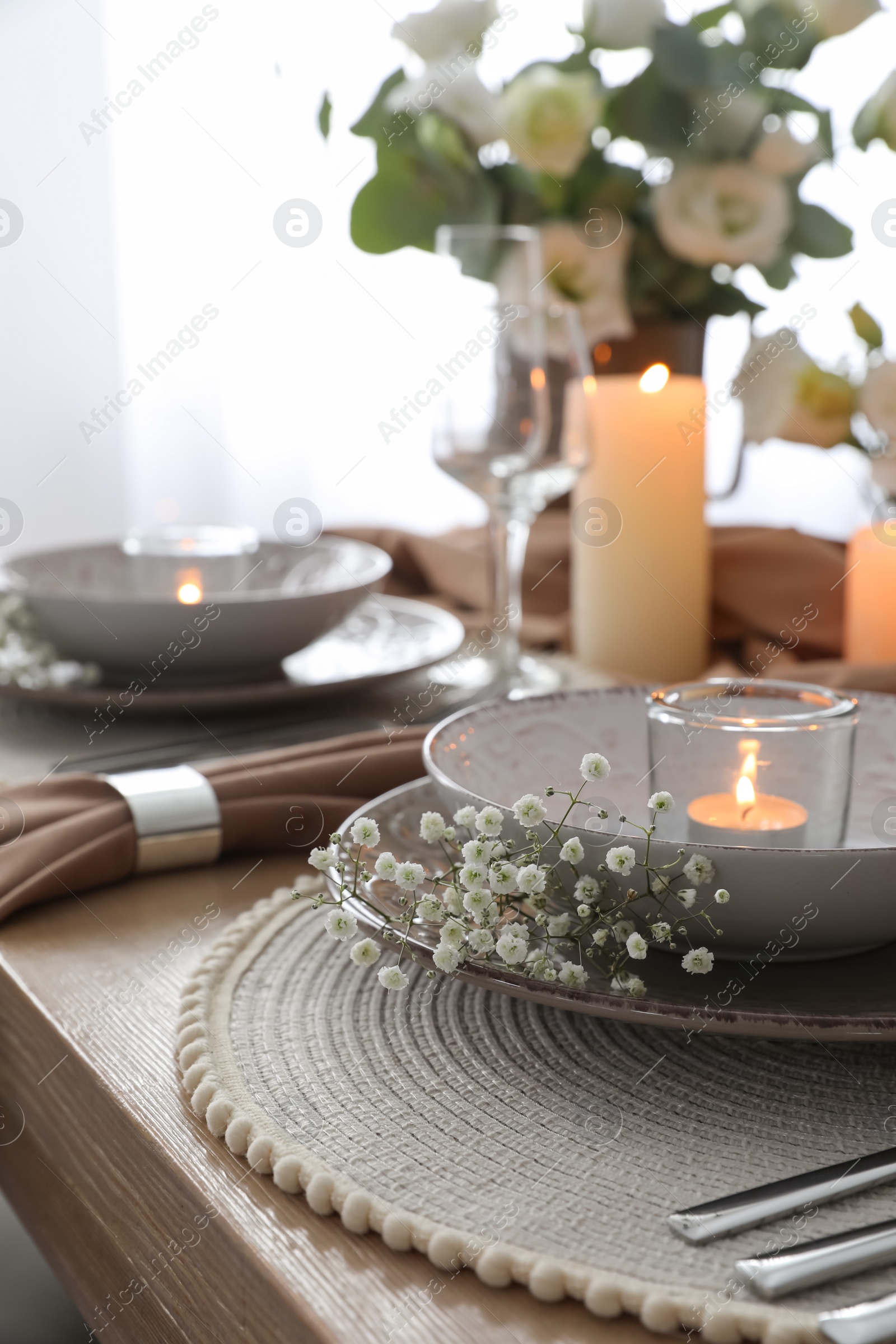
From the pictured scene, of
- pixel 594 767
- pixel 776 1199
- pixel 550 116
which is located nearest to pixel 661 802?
pixel 594 767

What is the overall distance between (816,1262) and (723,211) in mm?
873

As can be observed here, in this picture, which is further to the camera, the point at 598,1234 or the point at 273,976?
the point at 273,976

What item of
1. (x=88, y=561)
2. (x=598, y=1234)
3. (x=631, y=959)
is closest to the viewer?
(x=598, y=1234)

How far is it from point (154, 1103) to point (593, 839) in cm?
16

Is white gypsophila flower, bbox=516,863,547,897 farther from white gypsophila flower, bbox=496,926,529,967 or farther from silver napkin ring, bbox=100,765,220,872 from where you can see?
silver napkin ring, bbox=100,765,220,872

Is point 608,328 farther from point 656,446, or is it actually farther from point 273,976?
point 273,976

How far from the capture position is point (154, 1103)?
380 millimetres

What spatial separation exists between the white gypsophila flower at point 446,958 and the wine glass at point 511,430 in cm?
48

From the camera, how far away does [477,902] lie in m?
0.38

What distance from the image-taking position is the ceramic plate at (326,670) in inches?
29.5

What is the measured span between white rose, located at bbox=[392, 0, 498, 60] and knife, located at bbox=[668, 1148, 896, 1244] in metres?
0.90

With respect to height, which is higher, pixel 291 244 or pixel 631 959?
pixel 291 244

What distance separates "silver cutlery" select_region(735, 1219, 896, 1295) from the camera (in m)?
0.28

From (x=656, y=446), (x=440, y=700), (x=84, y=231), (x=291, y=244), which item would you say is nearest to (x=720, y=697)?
(x=440, y=700)
